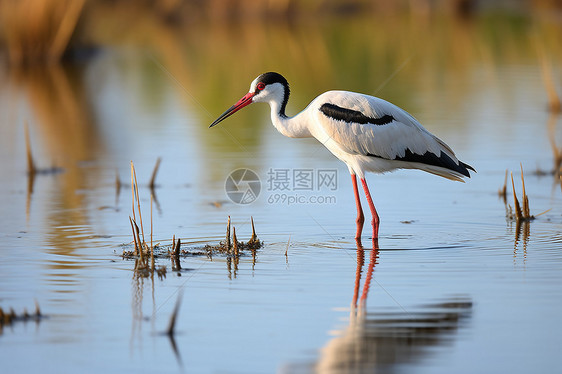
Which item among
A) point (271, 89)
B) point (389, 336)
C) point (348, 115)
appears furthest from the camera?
point (271, 89)

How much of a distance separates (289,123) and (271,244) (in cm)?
146

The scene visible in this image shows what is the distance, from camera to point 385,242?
26.7 feet

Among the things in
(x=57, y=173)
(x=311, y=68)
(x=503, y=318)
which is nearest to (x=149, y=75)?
(x=311, y=68)

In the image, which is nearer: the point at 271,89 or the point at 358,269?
the point at 358,269

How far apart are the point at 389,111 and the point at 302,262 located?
1983mm

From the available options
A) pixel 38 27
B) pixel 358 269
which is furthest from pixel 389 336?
pixel 38 27

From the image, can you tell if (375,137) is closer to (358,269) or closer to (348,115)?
(348,115)

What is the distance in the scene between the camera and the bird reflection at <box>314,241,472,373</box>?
16.5 feet

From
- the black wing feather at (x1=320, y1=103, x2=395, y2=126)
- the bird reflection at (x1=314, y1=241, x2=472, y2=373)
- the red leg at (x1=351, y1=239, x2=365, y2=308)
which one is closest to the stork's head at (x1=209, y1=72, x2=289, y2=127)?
the black wing feather at (x1=320, y1=103, x2=395, y2=126)

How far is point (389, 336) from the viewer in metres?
5.43

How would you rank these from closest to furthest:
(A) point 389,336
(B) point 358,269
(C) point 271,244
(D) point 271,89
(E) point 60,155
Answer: (A) point 389,336, (B) point 358,269, (C) point 271,244, (D) point 271,89, (E) point 60,155

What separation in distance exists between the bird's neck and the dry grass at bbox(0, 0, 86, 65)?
13.6 m

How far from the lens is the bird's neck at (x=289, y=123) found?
891cm

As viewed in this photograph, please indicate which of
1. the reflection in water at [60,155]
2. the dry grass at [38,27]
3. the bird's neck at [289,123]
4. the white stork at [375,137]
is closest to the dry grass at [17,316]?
the reflection in water at [60,155]
